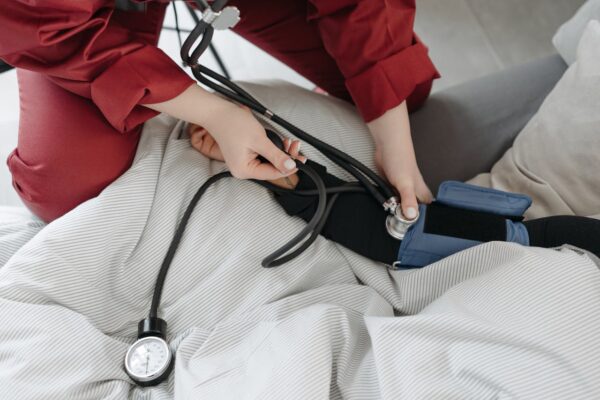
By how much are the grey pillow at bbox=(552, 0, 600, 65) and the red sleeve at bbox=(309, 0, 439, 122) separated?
31 cm

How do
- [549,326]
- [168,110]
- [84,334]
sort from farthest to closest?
1. [168,110]
2. [84,334]
3. [549,326]

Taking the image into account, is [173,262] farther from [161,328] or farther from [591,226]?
[591,226]

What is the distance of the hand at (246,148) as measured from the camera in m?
0.75

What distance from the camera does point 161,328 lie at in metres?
0.74

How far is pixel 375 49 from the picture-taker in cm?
86

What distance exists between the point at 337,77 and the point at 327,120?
177 millimetres

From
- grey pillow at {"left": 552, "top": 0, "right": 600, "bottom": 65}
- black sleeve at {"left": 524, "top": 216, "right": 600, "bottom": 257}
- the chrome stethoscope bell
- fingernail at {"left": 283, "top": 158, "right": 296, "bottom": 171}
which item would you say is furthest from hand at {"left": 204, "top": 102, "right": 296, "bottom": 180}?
grey pillow at {"left": 552, "top": 0, "right": 600, "bottom": 65}

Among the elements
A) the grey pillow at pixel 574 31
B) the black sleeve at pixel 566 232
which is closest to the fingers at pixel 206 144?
the black sleeve at pixel 566 232

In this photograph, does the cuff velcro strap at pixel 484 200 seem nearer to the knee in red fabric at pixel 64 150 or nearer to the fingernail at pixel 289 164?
the fingernail at pixel 289 164

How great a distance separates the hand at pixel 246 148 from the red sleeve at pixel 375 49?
226mm

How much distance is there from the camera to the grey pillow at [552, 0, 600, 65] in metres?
0.93

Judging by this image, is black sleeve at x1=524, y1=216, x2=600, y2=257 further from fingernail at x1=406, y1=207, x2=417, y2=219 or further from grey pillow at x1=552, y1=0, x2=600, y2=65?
grey pillow at x1=552, y1=0, x2=600, y2=65

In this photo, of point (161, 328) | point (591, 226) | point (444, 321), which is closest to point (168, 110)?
point (161, 328)

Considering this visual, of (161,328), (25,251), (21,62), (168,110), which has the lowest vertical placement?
(161,328)
